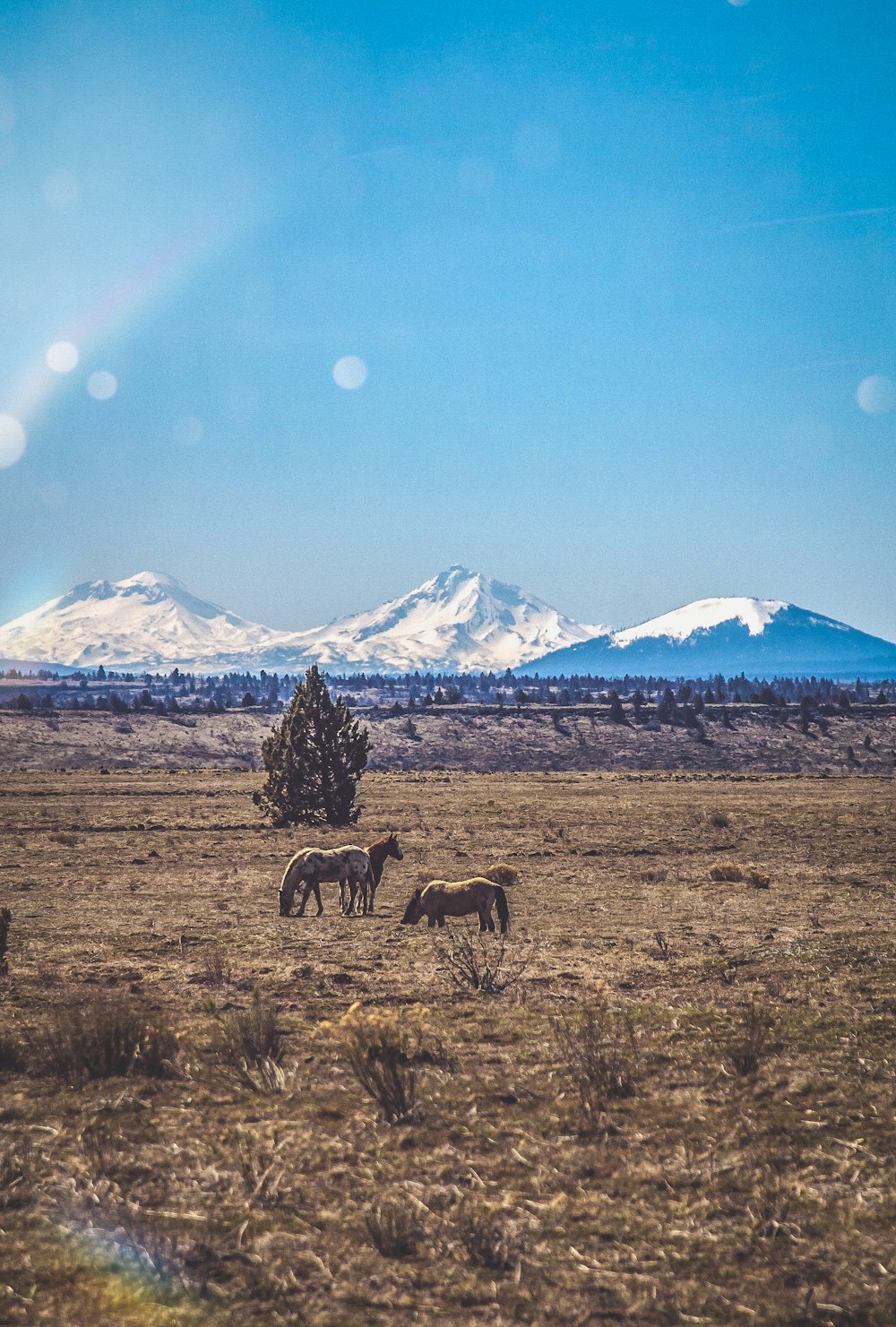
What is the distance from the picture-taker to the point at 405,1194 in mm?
6914

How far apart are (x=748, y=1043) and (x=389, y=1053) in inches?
151

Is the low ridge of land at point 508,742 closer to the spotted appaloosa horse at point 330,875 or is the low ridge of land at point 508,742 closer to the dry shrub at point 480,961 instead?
the spotted appaloosa horse at point 330,875

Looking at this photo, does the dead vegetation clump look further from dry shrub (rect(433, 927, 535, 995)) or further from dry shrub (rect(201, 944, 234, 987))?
dry shrub (rect(201, 944, 234, 987))

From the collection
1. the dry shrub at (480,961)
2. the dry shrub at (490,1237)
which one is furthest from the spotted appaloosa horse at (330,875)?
the dry shrub at (490,1237)

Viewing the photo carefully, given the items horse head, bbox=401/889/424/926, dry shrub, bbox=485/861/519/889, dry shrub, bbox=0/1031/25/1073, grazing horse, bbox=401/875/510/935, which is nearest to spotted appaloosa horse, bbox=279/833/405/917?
horse head, bbox=401/889/424/926

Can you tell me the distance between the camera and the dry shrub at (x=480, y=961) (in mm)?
13273

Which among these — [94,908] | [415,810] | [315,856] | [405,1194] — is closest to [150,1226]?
[405,1194]

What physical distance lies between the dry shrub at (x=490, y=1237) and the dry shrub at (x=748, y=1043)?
3.85m

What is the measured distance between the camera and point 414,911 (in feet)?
61.0

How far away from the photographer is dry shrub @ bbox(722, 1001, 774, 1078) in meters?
9.48

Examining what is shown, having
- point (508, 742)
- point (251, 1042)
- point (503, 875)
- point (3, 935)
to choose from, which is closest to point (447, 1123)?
point (251, 1042)

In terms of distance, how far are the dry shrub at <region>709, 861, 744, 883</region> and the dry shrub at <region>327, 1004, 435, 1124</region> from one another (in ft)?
52.3

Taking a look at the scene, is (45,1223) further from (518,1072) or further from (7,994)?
(7,994)

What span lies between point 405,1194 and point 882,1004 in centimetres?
791
